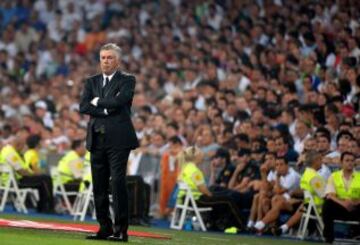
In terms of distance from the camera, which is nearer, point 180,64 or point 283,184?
point 283,184

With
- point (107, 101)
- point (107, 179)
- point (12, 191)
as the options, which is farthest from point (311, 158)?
point (12, 191)

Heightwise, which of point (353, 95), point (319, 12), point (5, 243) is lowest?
point (5, 243)

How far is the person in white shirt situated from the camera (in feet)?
63.7

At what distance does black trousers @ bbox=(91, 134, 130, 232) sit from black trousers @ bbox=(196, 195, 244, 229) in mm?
5999

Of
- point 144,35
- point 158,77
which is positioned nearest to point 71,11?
point 144,35

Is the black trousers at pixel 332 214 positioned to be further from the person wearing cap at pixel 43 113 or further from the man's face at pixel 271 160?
the person wearing cap at pixel 43 113

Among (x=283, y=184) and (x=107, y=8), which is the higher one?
(x=107, y=8)

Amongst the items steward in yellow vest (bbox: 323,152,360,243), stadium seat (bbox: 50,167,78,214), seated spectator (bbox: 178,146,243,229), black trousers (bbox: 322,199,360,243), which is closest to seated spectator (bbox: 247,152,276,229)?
seated spectator (bbox: 178,146,243,229)

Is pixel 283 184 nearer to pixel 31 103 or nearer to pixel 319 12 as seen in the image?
pixel 319 12

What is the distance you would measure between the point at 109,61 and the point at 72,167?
9.83 meters

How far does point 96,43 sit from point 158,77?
436cm

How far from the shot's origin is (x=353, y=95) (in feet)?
69.8

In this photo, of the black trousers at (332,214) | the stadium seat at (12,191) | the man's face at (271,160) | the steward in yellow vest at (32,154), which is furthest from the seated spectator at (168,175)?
the black trousers at (332,214)

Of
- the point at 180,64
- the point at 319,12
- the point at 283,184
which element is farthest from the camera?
the point at 180,64
